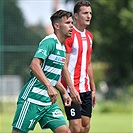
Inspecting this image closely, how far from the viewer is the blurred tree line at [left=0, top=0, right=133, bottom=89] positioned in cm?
2736

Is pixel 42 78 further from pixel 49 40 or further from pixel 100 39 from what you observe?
pixel 100 39

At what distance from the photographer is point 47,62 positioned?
8.33 m

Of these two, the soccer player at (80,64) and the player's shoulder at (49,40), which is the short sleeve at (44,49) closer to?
the player's shoulder at (49,40)

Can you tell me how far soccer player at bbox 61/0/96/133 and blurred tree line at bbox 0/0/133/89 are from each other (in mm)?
16601

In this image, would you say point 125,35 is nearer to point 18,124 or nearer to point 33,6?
point 33,6

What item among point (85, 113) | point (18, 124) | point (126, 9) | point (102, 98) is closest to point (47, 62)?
point (18, 124)

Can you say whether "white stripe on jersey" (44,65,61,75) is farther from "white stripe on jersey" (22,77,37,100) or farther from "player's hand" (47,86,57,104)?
"player's hand" (47,86,57,104)

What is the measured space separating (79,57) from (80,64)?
121 mm

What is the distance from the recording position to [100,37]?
1606 inches

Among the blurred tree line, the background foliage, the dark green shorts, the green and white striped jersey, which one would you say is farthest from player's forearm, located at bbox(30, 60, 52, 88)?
the blurred tree line

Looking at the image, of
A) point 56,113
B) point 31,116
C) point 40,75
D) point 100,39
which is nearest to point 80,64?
point 56,113

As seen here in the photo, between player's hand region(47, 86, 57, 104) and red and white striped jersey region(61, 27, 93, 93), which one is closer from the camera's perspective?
player's hand region(47, 86, 57, 104)

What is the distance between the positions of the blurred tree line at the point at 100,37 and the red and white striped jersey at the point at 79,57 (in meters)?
16.6

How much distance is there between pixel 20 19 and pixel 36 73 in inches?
825
